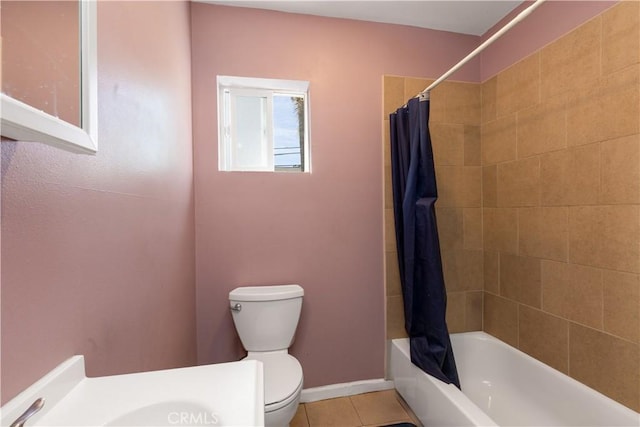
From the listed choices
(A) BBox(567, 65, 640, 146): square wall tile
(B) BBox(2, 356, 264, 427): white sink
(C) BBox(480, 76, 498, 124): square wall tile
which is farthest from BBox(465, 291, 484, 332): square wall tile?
(B) BBox(2, 356, 264, 427): white sink

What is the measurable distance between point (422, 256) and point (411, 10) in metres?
1.52

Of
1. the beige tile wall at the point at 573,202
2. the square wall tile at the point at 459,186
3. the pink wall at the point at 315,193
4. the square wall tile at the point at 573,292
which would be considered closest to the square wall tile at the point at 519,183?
the beige tile wall at the point at 573,202

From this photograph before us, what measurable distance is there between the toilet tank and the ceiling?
5.65ft

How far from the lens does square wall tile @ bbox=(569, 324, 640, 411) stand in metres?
1.20

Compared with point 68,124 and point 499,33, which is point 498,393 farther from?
point 68,124

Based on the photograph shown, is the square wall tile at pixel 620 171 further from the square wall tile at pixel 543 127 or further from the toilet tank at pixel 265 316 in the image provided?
the toilet tank at pixel 265 316

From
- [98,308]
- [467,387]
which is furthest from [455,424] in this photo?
[98,308]

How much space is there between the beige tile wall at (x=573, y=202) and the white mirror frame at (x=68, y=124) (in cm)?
188

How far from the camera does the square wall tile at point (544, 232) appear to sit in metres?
1.49

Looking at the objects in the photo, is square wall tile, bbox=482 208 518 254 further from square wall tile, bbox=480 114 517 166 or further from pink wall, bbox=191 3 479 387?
pink wall, bbox=191 3 479 387

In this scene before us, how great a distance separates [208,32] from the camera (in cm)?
173

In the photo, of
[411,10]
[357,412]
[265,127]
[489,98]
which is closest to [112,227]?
[265,127]

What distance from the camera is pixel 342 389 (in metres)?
1.89

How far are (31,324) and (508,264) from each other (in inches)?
85.3
